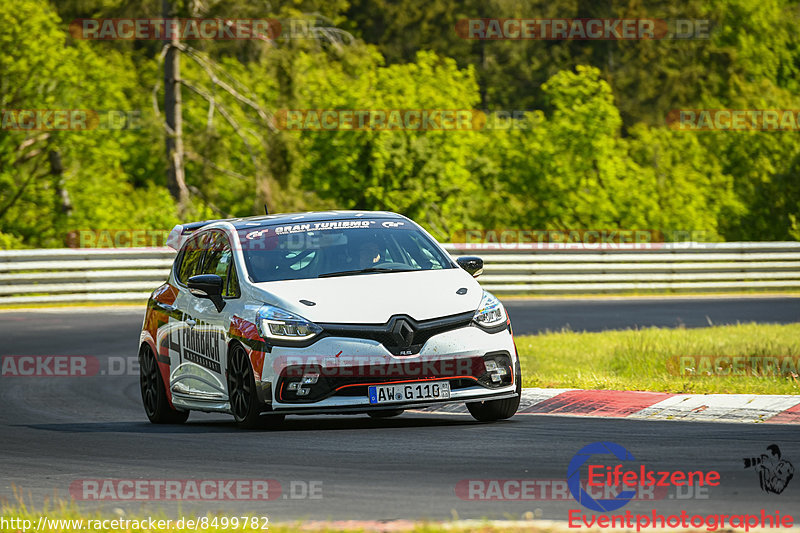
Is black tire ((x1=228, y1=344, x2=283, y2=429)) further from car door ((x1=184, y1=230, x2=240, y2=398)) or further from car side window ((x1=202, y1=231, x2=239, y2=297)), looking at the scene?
car side window ((x1=202, y1=231, x2=239, y2=297))

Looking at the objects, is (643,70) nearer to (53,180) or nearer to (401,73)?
(401,73)

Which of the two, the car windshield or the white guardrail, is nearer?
the car windshield

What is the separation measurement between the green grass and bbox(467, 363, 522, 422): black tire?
5.81 feet

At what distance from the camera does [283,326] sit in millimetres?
9602

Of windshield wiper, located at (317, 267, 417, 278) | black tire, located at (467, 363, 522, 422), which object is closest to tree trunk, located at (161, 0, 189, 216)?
windshield wiper, located at (317, 267, 417, 278)

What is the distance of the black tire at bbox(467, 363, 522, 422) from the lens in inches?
404

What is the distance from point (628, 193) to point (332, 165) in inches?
477

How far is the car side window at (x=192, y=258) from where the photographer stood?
11.6m

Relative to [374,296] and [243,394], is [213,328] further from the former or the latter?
[374,296]

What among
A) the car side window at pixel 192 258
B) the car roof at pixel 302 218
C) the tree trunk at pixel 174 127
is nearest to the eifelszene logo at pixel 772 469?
the car roof at pixel 302 218

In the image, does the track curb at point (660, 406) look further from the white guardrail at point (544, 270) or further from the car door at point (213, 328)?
the white guardrail at point (544, 270)

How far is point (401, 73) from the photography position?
48.2m

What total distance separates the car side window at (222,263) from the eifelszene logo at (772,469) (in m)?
4.28

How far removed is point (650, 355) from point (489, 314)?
223 inches
